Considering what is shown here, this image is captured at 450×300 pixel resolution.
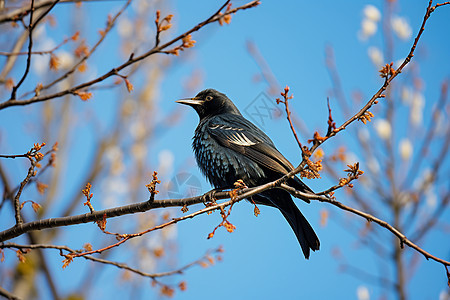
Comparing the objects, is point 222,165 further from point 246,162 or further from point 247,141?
point 247,141

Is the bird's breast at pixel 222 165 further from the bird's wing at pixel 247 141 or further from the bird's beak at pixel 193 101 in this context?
the bird's beak at pixel 193 101

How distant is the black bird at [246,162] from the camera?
3738mm

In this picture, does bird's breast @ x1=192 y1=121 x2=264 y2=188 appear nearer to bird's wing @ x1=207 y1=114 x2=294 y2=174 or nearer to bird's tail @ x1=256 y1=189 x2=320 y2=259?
bird's wing @ x1=207 y1=114 x2=294 y2=174

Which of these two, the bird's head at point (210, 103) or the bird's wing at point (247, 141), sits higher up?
the bird's head at point (210, 103)

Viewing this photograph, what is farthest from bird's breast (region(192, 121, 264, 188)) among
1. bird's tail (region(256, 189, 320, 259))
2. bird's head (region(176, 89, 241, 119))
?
bird's head (region(176, 89, 241, 119))

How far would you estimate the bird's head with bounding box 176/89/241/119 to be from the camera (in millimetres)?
5267

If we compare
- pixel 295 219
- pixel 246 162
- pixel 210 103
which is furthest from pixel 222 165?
pixel 210 103

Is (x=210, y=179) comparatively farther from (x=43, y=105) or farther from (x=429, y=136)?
(x=43, y=105)

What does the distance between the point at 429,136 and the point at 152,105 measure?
6894 millimetres

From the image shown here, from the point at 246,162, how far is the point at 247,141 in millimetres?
282

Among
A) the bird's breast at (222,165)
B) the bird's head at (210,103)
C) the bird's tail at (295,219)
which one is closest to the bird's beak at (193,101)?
the bird's head at (210,103)

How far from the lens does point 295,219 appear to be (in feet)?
12.4

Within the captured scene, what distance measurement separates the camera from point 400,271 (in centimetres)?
459

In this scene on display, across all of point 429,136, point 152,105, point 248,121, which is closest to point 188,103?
point 248,121
